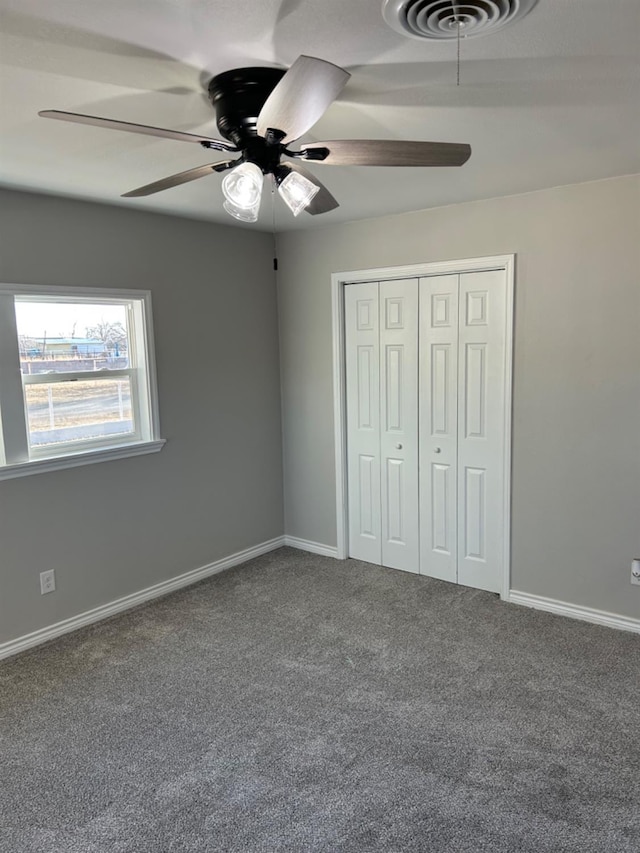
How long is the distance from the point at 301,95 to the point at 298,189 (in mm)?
445

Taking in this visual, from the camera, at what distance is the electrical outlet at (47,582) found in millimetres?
3223

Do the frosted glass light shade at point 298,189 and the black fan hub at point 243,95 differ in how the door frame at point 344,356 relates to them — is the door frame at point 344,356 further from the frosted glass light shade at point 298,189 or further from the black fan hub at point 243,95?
the black fan hub at point 243,95

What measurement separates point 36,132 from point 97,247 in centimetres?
121

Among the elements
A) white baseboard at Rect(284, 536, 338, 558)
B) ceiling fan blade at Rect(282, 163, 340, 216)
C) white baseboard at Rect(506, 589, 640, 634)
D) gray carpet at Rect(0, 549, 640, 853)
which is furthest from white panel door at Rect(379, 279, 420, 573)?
ceiling fan blade at Rect(282, 163, 340, 216)

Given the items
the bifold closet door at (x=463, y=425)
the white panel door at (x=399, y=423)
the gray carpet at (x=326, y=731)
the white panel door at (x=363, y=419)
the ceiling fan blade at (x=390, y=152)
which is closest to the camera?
the ceiling fan blade at (x=390, y=152)

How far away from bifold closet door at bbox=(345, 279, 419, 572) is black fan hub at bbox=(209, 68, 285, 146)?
2.22m

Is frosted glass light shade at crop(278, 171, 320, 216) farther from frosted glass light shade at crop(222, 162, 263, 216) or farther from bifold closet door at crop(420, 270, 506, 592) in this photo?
bifold closet door at crop(420, 270, 506, 592)

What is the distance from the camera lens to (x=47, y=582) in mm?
3240

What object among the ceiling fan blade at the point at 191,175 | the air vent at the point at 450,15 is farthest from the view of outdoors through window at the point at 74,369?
the air vent at the point at 450,15

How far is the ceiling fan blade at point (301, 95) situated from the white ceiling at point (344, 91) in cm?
21

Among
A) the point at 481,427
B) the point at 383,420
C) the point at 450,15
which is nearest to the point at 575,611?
the point at 481,427

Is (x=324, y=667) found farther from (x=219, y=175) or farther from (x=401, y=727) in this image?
(x=219, y=175)

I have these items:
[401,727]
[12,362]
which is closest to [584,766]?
[401,727]

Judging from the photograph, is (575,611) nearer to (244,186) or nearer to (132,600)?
(132,600)
